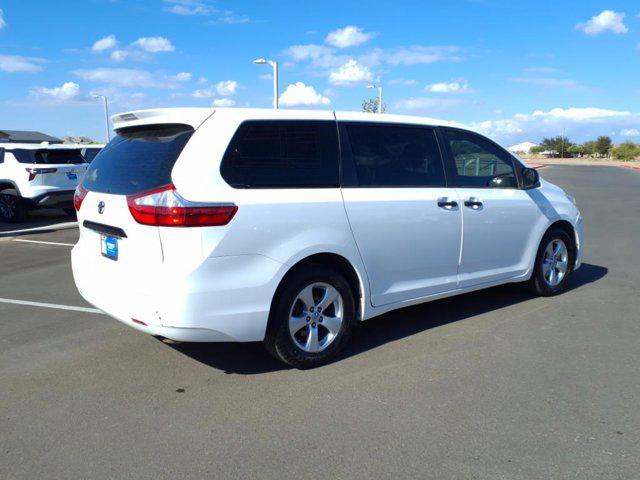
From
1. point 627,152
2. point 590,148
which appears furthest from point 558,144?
point 627,152

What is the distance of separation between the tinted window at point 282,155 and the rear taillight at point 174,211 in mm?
241

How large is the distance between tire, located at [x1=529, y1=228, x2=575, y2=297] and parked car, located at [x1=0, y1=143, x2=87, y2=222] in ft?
32.6

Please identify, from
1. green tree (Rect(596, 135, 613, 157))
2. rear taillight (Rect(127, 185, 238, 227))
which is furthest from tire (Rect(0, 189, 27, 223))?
green tree (Rect(596, 135, 613, 157))

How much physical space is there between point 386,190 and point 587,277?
3929 mm

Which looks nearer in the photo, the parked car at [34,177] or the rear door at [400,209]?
the rear door at [400,209]

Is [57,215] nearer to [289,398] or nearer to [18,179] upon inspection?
[18,179]

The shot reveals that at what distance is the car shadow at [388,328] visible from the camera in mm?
4285

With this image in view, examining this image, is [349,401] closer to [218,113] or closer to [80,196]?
[218,113]

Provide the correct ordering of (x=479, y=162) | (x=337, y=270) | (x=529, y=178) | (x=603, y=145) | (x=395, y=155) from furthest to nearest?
(x=603, y=145) → (x=529, y=178) → (x=479, y=162) → (x=395, y=155) → (x=337, y=270)

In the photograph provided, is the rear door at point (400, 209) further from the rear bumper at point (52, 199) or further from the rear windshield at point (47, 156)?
the rear windshield at point (47, 156)

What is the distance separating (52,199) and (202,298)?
397 inches

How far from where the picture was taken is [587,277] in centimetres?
703

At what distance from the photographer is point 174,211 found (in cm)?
Result: 342

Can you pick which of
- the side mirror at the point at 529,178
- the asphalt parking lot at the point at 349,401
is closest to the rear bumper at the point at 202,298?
the asphalt parking lot at the point at 349,401
